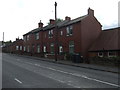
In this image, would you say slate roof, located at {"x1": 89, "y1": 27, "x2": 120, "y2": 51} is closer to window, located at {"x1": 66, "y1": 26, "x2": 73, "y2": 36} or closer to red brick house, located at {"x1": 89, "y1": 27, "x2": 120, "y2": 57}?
red brick house, located at {"x1": 89, "y1": 27, "x2": 120, "y2": 57}

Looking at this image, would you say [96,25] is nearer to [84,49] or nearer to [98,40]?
[98,40]

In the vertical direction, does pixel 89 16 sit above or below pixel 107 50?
above

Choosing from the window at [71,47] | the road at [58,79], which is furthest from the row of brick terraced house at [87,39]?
the road at [58,79]

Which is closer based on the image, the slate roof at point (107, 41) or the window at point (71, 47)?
the slate roof at point (107, 41)

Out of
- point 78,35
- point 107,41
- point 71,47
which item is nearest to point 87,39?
point 78,35

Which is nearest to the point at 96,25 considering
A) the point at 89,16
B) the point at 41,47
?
the point at 89,16

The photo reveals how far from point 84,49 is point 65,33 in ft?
19.7

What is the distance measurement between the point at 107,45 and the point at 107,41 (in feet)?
5.04

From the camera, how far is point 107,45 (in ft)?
93.3

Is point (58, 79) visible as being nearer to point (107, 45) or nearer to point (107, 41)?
point (107, 45)

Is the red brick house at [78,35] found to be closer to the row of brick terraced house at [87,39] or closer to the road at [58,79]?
the row of brick terraced house at [87,39]

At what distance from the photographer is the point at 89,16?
3347 cm

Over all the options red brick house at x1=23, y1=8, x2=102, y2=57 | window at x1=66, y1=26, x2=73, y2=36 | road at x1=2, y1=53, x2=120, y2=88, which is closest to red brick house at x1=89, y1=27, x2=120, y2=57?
red brick house at x1=23, y1=8, x2=102, y2=57

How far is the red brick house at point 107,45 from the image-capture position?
26.6 m
